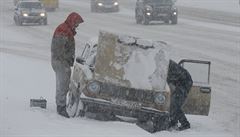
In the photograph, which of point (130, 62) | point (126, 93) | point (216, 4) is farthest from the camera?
point (216, 4)

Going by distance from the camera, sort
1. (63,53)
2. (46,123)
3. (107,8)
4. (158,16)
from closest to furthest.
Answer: (46,123) → (63,53) → (158,16) → (107,8)

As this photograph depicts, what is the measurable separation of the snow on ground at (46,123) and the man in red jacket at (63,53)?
1.24 feet

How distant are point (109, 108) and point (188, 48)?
16.0 meters

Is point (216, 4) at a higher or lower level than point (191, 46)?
lower

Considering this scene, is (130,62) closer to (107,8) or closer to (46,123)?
(46,123)

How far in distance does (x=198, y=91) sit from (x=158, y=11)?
27508 millimetres

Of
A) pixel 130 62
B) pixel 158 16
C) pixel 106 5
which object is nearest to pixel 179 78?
pixel 130 62

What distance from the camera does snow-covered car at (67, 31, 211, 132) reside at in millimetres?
10625

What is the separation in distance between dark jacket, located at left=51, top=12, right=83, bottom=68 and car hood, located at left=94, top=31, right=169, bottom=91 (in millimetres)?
505

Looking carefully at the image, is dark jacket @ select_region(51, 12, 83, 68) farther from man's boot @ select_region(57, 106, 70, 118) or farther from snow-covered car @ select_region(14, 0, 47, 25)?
snow-covered car @ select_region(14, 0, 47, 25)

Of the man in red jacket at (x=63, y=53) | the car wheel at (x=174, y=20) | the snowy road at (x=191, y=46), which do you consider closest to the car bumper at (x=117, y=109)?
the snowy road at (x=191, y=46)

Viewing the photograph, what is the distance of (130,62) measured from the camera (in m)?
10.9

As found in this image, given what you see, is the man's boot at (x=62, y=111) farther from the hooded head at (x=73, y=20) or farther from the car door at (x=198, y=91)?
the car door at (x=198, y=91)

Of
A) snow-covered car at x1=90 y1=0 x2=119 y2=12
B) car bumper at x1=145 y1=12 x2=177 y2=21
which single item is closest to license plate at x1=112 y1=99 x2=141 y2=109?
car bumper at x1=145 y1=12 x2=177 y2=21
